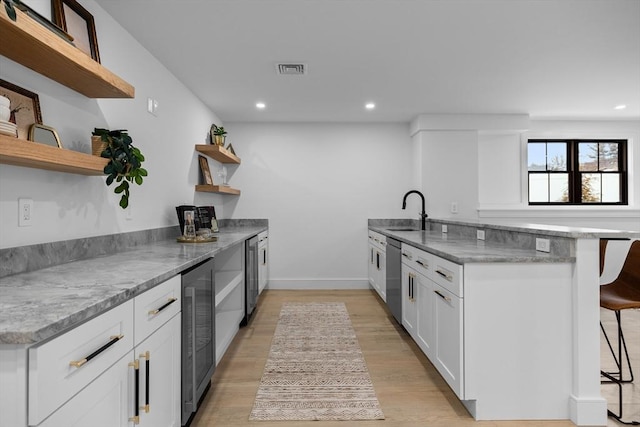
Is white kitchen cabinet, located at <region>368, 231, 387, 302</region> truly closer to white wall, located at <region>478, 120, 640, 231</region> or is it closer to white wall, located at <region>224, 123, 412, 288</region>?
white wall, located at <region>224, 123, 412, 288</region>

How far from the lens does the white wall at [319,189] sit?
5.14m

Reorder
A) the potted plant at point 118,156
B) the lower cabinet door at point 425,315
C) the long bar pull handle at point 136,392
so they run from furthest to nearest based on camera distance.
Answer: the lower cabinet door at point 425,315
the potted plant at point 118,156
the long bar pull handle at point 136,392

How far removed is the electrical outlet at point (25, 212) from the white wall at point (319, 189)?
352 centimetres

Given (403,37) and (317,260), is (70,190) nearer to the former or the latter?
(403,37)

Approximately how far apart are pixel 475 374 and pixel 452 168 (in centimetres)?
339

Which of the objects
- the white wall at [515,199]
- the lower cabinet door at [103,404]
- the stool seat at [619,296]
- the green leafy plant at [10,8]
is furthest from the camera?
the white wall at [515,199]

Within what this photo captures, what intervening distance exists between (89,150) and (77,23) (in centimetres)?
67

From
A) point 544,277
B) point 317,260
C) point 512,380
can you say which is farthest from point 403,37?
point 317,260

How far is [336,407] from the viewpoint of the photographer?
208 centimetres

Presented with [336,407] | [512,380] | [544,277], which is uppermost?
[544,277]

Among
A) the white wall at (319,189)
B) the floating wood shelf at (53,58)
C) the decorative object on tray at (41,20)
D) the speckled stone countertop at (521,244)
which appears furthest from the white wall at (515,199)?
the decorative object on tray at (41,20)

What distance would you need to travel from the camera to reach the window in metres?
5.19

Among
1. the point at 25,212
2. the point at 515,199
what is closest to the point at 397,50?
the point at 25,212

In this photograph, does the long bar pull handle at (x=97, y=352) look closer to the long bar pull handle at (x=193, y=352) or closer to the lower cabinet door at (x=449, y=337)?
the long bar pull handle at (x=193, y=352)
